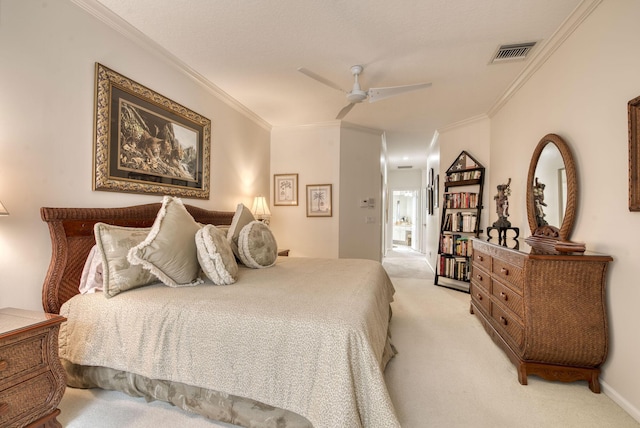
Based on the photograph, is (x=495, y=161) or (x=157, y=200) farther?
(x=495, y=161)

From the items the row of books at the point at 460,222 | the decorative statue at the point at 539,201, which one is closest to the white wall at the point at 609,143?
the decorative statue at the point at 539,201

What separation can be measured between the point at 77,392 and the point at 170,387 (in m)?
0.72

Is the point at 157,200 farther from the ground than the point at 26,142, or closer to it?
closer to it

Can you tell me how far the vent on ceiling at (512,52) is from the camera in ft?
8.16

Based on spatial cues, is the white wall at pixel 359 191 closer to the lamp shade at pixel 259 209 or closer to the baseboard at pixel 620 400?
the lamp shade at pixel 259 209

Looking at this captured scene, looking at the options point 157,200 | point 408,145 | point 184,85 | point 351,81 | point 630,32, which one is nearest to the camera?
point 630,32

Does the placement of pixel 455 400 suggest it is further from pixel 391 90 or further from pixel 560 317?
pixel 391 90

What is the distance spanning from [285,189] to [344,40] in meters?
2.79

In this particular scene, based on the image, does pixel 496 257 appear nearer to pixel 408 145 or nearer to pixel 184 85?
pixel 184 85

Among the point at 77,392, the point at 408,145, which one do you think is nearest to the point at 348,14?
the point at 77,392

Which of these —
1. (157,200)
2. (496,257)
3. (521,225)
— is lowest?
(496,257)

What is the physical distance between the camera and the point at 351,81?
10.3ft

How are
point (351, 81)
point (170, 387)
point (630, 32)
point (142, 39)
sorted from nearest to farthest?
point (170, 387), point (630, 32), point (142, 39), point (351, 81)

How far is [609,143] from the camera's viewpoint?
1.81 meters
